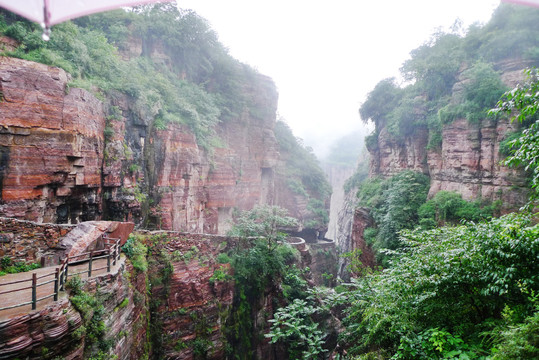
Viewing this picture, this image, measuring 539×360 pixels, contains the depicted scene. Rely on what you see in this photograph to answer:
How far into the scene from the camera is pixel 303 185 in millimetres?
33312

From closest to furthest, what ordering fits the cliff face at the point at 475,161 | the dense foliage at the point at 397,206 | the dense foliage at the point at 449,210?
the cliff face at the point at 475,161, the dense foliage at the point at 449,210, the dense foliage at the point at 397,206

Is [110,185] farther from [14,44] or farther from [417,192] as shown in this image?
[417,192]

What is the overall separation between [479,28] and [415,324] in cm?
1974

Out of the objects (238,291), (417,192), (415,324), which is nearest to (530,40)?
(417,192)

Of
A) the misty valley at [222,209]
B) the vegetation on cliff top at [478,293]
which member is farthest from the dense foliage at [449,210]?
the vegetation on cliff top at [478,293]

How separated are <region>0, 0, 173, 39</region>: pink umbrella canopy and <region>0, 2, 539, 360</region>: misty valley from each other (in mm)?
4359

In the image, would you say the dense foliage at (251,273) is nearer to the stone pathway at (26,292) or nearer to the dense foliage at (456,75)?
the stone pathway at (26,292)

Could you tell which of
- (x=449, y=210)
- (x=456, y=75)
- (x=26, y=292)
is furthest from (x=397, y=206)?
(x=26, y=292)

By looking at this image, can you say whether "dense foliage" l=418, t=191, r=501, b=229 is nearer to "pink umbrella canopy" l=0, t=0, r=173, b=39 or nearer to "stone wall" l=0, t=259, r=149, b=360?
"stone wall" l=0, t=259, r=149, b=360

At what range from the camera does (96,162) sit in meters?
11.1

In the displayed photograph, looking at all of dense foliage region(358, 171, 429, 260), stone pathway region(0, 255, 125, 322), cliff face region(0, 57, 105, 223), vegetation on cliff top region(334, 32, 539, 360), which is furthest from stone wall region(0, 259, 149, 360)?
dense foliage region(358, 171, 429, 260)

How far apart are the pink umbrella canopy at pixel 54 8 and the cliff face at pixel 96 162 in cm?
829

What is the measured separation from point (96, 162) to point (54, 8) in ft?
32.7

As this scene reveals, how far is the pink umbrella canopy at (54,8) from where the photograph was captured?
2598 mm
